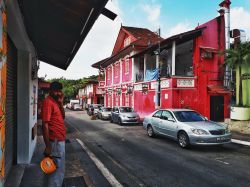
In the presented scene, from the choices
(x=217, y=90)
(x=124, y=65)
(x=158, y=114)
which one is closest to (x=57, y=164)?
(x=158, y=114)

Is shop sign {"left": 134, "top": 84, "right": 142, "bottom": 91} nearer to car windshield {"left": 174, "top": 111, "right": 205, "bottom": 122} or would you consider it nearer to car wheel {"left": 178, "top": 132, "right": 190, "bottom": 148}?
car windshield {"left": 174, "top": 111, "right": 205, "bottom": 122}

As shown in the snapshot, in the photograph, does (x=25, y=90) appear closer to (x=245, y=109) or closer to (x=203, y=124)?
(x=203, y=124)

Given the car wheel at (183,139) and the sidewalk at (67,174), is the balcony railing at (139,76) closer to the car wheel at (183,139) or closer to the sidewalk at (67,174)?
the car wheel at (183,139)

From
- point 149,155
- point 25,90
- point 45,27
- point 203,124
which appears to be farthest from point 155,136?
point 45,27

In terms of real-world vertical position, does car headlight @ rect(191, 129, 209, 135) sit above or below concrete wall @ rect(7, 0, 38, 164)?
below

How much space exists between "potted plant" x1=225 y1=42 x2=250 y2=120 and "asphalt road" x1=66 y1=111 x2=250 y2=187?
665 centimetres

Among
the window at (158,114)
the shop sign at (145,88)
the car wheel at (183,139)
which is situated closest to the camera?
the car wheel at (183,139)

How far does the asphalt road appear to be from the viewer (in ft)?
21.9

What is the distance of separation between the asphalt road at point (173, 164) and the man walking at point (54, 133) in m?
1.95

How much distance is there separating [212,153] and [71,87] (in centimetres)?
8315

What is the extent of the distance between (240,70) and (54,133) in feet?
59.7

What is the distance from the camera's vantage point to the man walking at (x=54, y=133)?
4.54 meters

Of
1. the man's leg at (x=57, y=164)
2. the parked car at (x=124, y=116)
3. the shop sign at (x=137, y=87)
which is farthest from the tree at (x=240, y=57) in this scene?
the man's leg at (x=57, y=164)

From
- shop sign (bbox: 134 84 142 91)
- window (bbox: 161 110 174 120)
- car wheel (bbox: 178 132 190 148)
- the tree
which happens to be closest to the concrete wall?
car wheel (bbox: 178 132 190 148)
